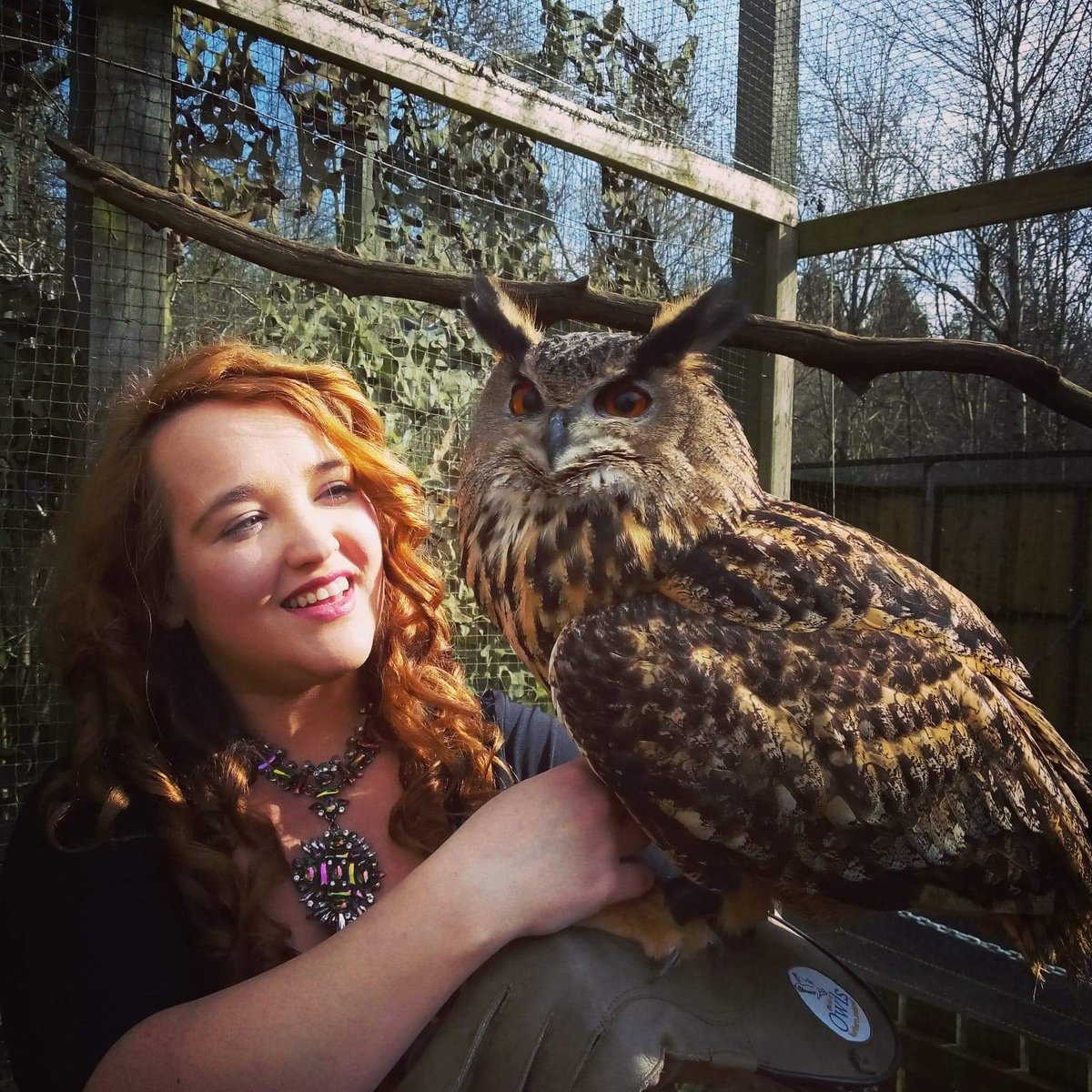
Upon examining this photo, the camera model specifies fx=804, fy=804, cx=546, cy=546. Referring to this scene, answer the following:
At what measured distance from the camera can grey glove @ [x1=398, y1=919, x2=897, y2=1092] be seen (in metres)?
0.76

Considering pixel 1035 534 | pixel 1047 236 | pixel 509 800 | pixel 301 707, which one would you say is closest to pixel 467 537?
pixel 301 707

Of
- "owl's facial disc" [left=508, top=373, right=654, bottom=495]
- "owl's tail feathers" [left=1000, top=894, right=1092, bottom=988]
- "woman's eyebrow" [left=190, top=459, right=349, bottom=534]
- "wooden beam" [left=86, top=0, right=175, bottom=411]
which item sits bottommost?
"owl's tail feathers" [left=1000, top=894, right=1092, bottom=988]

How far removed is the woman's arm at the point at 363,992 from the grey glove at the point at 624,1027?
5 centimetres

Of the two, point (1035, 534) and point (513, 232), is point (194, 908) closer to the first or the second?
point (513, 232)

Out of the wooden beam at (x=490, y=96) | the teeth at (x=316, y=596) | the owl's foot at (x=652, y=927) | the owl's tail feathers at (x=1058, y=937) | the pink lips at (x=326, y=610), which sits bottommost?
the owl's tail feathers at (x=1058, y=937)

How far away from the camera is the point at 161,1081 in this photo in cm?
72

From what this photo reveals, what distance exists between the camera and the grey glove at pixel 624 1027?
758 mm

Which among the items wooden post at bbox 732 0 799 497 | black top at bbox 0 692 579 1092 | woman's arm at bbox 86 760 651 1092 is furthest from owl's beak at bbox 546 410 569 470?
wooden post at bbox 732 0 799 497

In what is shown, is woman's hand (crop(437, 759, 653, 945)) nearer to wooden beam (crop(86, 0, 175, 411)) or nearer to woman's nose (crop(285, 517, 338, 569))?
woman's nose (crop(285, 517, 338, 569))

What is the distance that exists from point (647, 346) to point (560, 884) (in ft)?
2.32

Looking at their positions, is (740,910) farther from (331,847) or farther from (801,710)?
(331,847)

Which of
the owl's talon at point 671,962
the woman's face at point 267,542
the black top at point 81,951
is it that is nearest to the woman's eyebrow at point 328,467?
the woman's face at point 267,542

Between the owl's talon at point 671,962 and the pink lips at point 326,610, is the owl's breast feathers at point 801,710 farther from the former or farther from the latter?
the pink lips at point 326,610

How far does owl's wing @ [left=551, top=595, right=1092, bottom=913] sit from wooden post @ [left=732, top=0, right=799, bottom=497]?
0.94 meters
